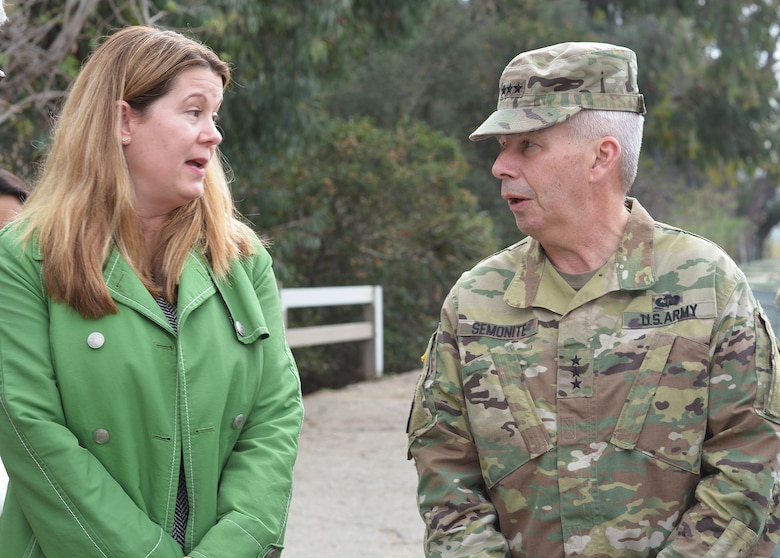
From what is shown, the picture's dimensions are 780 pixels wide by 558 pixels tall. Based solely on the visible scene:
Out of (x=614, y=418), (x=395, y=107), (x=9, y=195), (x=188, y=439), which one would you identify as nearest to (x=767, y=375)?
(x=614, y=418)

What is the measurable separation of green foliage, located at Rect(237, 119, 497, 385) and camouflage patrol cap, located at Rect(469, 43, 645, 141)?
12271mm

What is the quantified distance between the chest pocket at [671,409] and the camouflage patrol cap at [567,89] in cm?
60

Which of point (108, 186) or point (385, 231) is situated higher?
point (108, 186)

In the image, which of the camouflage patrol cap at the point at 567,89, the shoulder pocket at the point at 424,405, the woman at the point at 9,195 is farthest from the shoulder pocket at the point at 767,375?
the woman at the point at 9,195

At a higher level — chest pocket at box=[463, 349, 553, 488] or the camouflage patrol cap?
the camouflage patrol cap

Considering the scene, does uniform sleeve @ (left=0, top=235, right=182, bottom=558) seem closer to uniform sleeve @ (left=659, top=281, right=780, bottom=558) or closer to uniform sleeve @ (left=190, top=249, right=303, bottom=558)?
uniform sleeve @ (left=190, top=249, right=303, bottom=558)

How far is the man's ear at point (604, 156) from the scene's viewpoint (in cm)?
261

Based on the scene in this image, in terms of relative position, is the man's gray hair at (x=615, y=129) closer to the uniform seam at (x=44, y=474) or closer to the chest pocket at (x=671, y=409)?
the chest pocket at (x=671, y=409)

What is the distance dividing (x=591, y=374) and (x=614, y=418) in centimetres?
12

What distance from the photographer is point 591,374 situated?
256cm

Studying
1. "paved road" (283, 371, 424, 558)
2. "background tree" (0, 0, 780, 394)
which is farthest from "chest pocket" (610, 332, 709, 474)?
"paved road" (283, 371, 424, 558)

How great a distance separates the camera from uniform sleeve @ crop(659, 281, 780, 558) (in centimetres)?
243

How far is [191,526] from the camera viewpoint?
259 centimetres

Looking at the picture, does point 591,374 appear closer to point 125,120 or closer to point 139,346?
point 139,346
